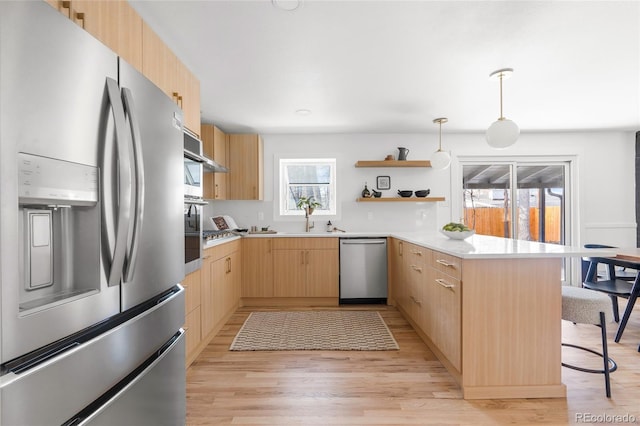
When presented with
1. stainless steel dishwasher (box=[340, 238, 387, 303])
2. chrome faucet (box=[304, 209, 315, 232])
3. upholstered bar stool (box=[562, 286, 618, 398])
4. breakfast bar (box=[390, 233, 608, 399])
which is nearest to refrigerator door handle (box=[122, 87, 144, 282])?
breakfast bar (box=[390, 233, 608, 399])

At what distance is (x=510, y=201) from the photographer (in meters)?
4.91

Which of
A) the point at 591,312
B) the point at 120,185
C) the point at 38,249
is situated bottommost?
the point at 591,312

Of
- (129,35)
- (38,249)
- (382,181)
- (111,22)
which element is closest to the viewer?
(38,249)

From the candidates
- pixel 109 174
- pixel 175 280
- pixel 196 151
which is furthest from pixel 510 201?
pixel 109 174

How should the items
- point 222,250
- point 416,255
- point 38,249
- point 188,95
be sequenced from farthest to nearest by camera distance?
point 222,250 → point 416,255 → point 188,95 → point 38,249

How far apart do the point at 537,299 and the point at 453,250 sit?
55cm

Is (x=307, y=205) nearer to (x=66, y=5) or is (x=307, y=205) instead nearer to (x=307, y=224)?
(x=307, y=224)

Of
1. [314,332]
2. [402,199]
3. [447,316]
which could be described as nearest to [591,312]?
[447,316]

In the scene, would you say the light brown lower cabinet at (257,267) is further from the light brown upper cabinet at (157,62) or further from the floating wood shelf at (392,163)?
the light brown upper cabinet at (157,62)

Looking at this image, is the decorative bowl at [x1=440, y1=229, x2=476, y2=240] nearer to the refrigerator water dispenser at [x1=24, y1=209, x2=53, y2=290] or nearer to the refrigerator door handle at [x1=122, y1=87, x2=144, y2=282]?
the refrigerator door handle at [x1=122, y1=87, x2=144, y2=282]

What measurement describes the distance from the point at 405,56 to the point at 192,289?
234 cm

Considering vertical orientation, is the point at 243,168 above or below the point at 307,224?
above

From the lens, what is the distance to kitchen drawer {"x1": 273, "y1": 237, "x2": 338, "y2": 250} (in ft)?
13.3

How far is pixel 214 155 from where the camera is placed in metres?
3.97
